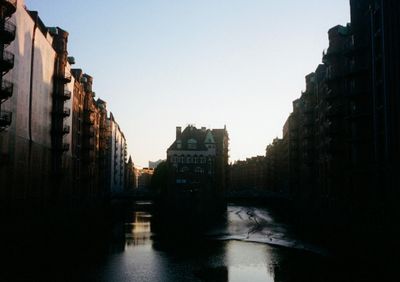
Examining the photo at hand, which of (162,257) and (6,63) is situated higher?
(6,63)

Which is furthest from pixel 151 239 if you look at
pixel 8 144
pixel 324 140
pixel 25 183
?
pixel 324 140

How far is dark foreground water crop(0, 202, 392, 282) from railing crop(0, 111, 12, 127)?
31.7 ft

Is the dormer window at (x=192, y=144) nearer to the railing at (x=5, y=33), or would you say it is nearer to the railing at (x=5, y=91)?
the railing at (x=5, y=91)

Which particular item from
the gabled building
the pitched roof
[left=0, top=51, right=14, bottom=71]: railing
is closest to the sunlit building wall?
[left=0, top=51, right=14, bottom=71]: railing

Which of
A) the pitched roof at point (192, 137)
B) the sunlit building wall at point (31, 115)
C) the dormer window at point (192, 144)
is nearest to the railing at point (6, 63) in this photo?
A: the sunlit building wall at point (31, 115)

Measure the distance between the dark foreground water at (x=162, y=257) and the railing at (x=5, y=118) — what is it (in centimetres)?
968

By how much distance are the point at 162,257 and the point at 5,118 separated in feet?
65.0

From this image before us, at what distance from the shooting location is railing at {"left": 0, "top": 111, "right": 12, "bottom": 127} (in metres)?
42.5

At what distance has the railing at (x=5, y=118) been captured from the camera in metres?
42.5

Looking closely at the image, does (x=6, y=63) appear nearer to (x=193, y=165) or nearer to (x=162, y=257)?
(x=162, y=257)

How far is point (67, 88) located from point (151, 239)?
28252 mm

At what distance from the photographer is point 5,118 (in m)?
43.1

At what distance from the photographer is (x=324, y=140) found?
79.9m

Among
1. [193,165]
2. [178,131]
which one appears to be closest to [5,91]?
[193,165]
